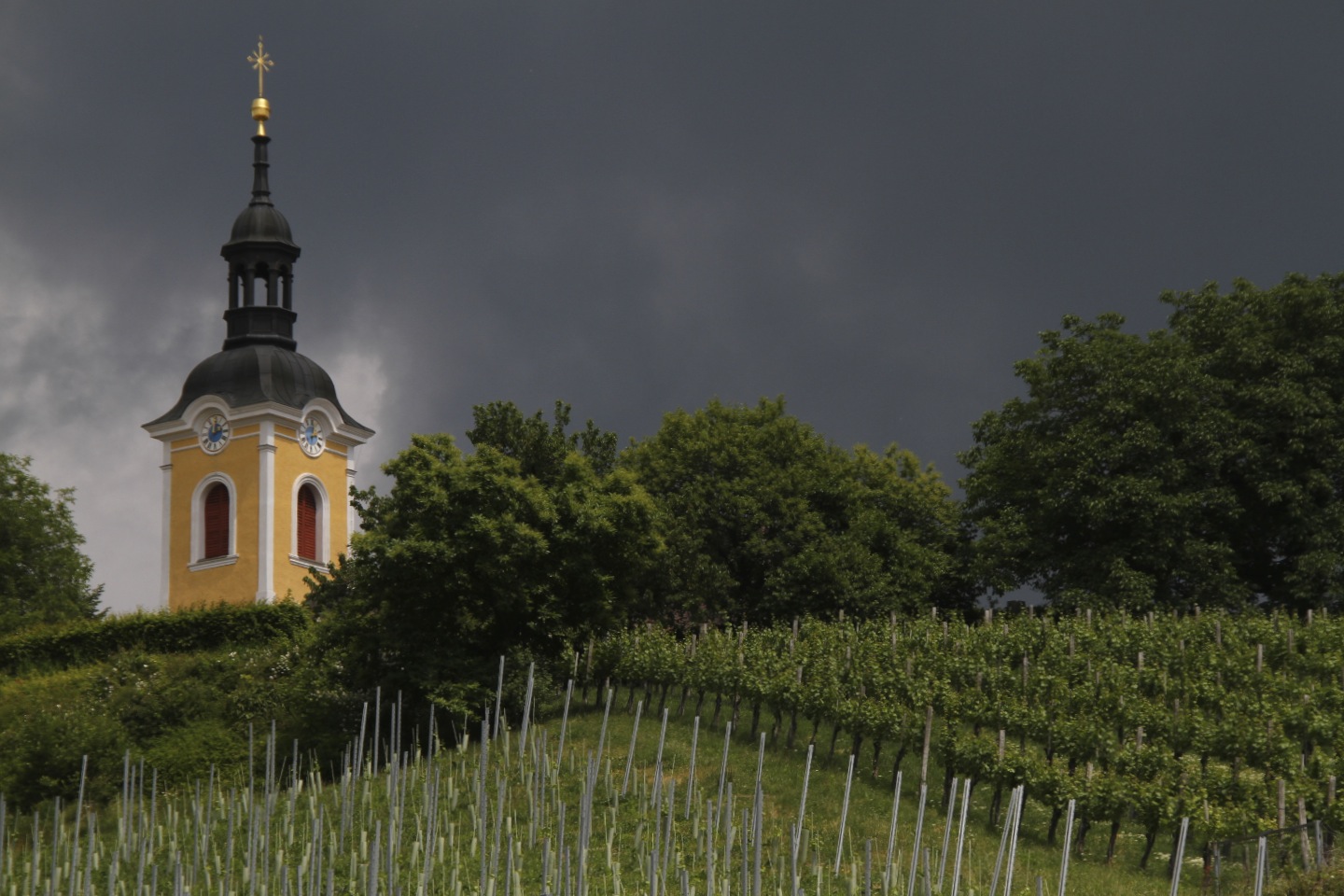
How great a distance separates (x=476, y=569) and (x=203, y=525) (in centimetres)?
2279

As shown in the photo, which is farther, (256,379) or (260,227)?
(260,227)

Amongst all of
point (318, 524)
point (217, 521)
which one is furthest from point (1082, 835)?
point (217, 521)

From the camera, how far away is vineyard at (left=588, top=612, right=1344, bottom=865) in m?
24.5

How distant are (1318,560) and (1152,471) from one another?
3900 millimetres

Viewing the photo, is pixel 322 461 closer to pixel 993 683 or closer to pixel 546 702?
pixel 546 702

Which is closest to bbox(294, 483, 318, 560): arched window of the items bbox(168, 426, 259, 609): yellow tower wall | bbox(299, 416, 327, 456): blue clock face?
bbox(299, 416, 327, 456): blue clock face

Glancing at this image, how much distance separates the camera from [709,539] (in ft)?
133

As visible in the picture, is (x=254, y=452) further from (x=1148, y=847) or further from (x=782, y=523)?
(x=1148, y=847)

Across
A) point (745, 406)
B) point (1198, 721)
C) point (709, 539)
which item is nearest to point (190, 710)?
point (709, 539)

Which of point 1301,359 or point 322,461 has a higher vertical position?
point 1301,359

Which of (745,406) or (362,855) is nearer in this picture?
(362,855)

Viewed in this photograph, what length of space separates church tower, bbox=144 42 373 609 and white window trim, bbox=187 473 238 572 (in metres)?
0.03

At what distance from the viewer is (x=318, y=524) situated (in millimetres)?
52688

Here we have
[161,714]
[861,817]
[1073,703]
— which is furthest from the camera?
[161,714]
